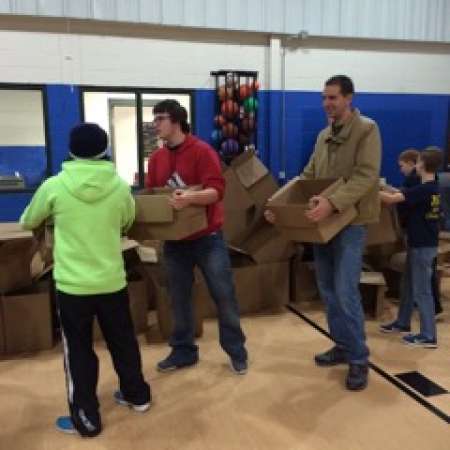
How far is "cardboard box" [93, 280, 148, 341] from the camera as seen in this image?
3193mm

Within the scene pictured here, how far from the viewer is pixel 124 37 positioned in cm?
494

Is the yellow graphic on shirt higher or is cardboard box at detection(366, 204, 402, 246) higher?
the yellow graphic on shirt

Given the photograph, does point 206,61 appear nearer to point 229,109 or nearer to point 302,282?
point 229,109

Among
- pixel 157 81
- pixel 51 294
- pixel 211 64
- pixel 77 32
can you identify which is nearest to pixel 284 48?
pixel 211 64

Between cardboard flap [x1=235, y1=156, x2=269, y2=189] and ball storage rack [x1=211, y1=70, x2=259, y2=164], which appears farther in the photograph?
ball storage rack [x1=211, y1=70, x2=259, y2=164]

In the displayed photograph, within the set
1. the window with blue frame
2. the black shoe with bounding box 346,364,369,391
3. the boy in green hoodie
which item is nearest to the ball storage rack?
the window with blue frame

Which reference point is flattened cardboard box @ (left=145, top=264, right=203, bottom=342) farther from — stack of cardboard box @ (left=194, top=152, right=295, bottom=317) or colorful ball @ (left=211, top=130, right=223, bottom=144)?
colorful ball @ (left=211, top=130, right=223, bottom=144)

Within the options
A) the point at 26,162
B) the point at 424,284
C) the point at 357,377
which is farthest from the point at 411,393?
the point at 26,162

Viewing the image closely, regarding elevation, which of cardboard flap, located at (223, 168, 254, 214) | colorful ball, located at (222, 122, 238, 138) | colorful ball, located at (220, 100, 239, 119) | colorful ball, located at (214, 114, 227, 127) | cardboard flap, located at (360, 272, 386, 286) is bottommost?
cardboard flap, located at (360, 272, 386, 286)

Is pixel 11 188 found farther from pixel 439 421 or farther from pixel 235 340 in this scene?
pixel 439 421

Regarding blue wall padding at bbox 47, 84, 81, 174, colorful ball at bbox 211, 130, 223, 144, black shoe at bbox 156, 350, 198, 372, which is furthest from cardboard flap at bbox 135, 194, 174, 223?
colorful ball at bbox 211, 130, 223, 144

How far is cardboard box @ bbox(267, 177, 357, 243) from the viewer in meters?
2.31

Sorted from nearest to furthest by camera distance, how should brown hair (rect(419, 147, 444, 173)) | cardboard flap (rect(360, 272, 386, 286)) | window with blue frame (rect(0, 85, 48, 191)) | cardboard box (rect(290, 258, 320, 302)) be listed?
brown hair (rect(419, 147, 444, 173)), cardboard flap (rect(360, 272, 386, 286)), cardboard box (rect(290, 258, 320, 302)), window with blue frame (rect(0, 85, 48, 191))

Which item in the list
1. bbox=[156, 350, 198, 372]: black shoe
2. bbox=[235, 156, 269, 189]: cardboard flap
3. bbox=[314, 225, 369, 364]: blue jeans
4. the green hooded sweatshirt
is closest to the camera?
the green hooded sweatshirt
